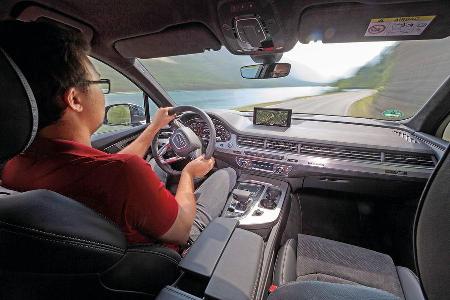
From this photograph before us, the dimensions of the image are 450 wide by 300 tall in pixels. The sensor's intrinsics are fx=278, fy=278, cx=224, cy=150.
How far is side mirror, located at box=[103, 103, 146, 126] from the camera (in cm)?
332

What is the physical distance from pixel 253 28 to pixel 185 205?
5.17ft

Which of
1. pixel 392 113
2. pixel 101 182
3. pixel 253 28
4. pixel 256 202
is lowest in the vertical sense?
pixel 256 202

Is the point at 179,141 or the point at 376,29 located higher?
the point at 376,29

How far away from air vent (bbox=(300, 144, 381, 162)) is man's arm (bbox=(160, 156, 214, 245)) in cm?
102

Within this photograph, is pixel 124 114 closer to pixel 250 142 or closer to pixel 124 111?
pixel 124 111

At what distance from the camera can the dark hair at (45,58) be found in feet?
3.58

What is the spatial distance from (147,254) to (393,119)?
9.35 feet

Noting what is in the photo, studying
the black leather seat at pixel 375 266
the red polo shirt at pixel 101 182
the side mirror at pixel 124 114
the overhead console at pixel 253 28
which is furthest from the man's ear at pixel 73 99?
the side mirror at pixel 124 114

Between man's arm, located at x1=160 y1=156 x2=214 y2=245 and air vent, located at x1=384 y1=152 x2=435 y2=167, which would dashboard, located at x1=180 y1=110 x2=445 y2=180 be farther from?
man's arm, located at x1=160 y1=156 x2=214 y2=245

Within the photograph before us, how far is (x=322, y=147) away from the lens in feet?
8.59

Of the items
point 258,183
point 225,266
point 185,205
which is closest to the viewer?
point 225,266

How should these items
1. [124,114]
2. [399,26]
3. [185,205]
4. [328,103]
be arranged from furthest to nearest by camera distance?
[328,103] < [124,114] < [399,26] < [185,205]

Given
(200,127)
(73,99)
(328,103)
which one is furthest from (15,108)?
(328,103)

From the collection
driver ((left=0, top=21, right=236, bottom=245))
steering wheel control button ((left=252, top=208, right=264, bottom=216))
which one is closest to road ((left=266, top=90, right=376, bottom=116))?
steering wheel control button ((left=252, top=208, right=264, bottom=216))
